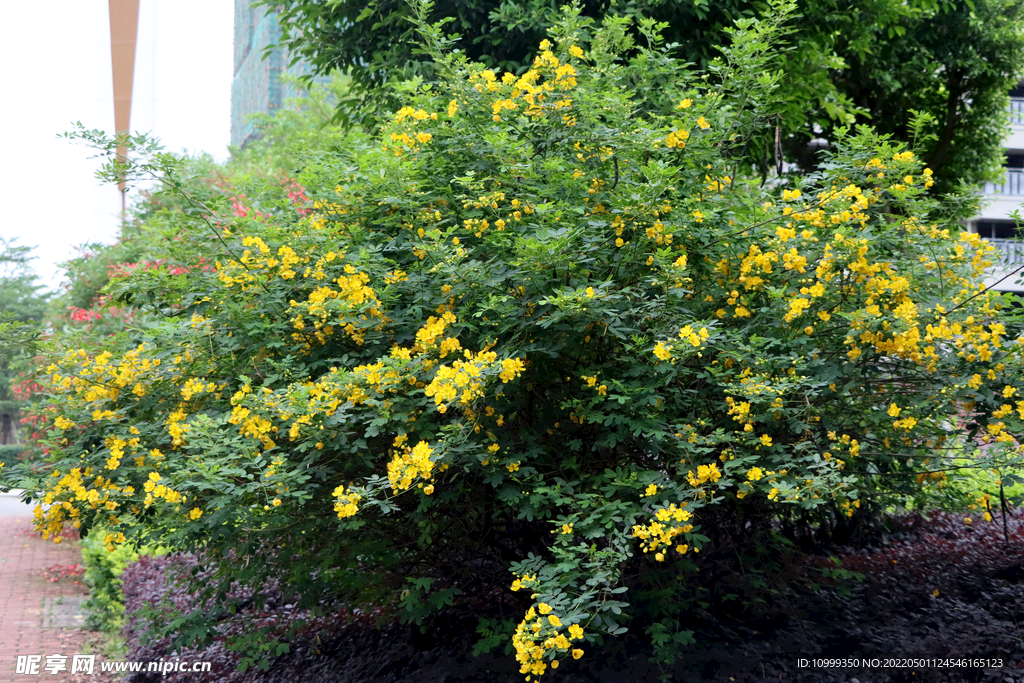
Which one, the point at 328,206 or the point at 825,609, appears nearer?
the point at 328,206

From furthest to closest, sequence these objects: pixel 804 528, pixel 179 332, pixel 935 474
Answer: pixel 804 528 < pixel 179 332 < pixel 935 474

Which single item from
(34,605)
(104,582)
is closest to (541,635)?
(104,582)

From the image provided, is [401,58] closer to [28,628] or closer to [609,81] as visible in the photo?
[609,81]

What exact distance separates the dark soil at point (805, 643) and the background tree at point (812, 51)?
2.40m

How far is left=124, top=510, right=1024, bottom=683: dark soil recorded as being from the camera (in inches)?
144

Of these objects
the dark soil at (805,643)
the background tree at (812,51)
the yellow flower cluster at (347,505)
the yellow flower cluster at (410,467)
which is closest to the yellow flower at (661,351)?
the yellow flower cluster at (410,467)

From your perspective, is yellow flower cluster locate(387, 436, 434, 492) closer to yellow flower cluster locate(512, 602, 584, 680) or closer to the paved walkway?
yellow flower cluster locate(512, 602, 584, 680)

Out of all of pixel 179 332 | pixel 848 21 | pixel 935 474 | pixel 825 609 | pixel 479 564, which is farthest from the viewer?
pixel 848 21

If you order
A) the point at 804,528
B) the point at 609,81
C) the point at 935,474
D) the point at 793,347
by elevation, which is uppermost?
the point at 609,81

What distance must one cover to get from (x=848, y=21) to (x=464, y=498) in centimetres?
529

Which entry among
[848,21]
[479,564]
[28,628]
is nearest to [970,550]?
[479,564]

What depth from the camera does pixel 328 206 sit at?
3.56 m

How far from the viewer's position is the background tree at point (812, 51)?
5.45 m

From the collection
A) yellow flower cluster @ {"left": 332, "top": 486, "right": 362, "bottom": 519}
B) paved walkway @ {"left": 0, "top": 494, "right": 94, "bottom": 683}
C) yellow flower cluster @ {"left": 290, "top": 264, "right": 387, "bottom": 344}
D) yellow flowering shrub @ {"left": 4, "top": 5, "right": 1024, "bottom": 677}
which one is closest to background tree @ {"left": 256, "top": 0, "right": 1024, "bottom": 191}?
yellow flowering shrub @ {"left": 4, "top": 5, "right": 1024, "bottom": 677}
